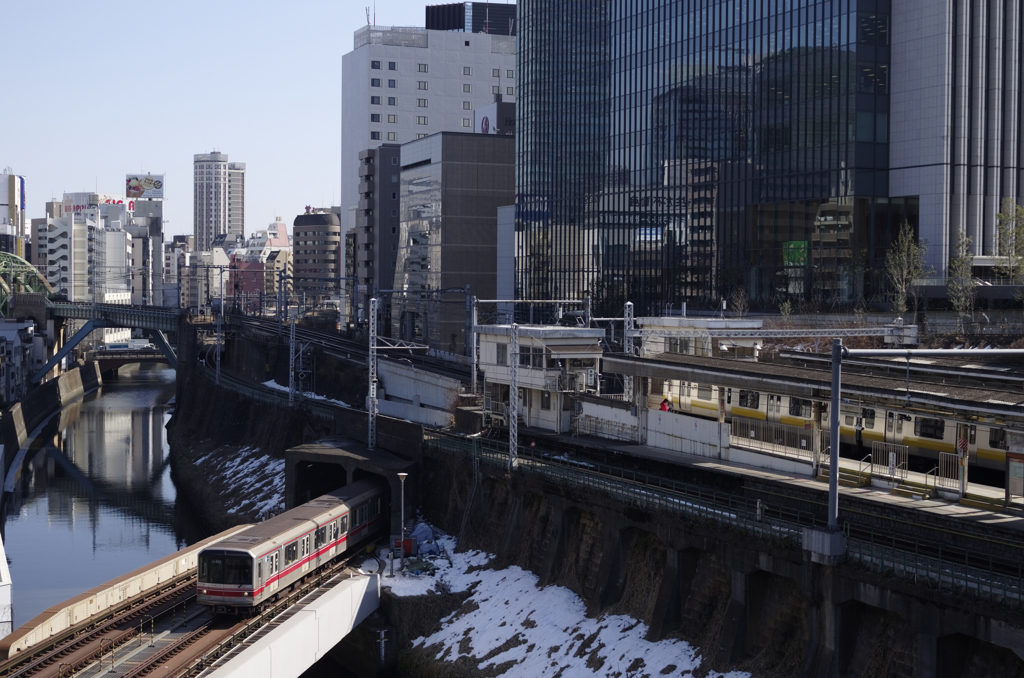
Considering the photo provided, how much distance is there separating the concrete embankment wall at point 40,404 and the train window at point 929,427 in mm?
61135

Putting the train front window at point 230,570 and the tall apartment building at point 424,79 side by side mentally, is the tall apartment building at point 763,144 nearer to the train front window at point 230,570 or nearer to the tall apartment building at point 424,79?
the train front window at point 230,570

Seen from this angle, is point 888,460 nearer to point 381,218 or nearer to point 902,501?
point 902,501

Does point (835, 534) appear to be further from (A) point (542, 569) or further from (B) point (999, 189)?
(B) point (999, 189)

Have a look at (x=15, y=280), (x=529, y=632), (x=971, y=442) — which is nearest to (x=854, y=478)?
(x=971, y=442)

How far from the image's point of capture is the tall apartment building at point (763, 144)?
67812 millimetres

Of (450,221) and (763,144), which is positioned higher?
(763,144)

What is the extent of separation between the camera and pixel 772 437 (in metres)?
37.2

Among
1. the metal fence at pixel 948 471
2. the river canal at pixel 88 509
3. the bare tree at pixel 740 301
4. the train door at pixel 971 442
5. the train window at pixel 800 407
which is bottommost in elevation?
the river canal at pixel 88 509

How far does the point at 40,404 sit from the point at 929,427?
9177 cm

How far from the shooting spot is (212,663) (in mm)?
29594

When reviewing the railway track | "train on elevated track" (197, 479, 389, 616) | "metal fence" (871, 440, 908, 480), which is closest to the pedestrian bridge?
"train on elevated track" (197, 479, 389, 616)

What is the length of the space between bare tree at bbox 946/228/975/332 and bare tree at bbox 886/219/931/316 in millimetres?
1870

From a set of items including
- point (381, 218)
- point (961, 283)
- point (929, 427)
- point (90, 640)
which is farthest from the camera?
point (381, 218)

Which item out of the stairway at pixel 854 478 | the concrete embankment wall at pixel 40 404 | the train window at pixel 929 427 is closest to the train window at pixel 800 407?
the train window at pixel 929 427
